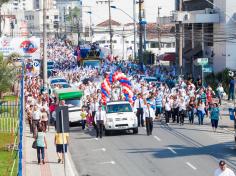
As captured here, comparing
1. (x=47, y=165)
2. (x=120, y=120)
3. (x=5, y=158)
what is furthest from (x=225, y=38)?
(x=47, y=165)

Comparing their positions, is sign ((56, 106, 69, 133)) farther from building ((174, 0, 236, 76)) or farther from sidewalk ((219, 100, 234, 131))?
building ((174, 0, 236, 76))

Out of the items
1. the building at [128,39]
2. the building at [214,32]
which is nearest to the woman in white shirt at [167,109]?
the building at [214,32]

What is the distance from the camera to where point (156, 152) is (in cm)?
2623

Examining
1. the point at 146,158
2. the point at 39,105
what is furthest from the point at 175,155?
the point at 39,105

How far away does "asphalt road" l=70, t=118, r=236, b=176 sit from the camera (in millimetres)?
22734

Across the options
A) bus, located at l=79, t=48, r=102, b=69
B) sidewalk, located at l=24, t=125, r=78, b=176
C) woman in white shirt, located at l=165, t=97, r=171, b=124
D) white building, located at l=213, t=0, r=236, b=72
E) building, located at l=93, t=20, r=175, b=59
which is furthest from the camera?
building, located at l=93, t=20, r=175, b=59

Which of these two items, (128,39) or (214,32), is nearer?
(214,32)

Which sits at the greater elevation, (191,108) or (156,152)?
(191,108)

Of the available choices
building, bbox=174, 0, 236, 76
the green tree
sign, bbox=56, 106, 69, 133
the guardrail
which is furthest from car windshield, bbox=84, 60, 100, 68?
sign, bbox=56, 106, 69, 133

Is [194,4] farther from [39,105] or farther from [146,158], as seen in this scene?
[146,158]

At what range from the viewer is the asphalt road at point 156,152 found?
895 inches

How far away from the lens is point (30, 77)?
54281mm

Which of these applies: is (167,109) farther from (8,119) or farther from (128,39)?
(128,39)

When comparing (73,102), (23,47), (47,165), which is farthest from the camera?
(23,47)
